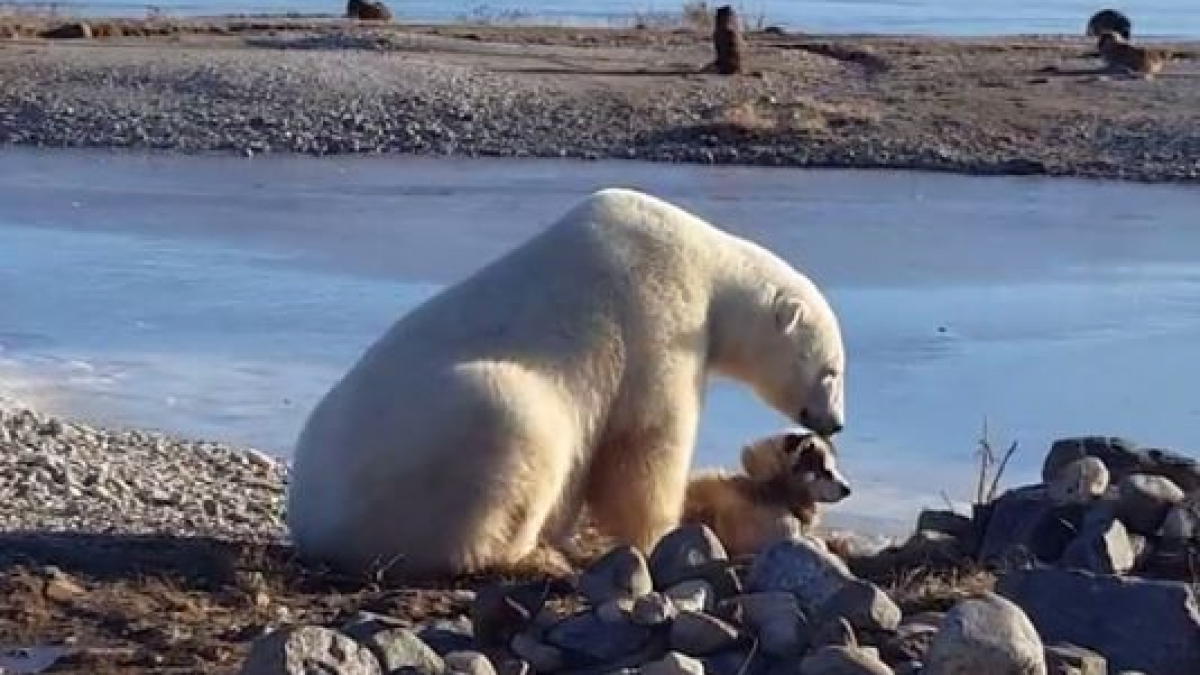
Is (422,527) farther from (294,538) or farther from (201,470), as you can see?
(201,470)

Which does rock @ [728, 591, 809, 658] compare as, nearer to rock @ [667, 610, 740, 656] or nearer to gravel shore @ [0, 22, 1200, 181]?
rock @ [667, 610, 740, 656]

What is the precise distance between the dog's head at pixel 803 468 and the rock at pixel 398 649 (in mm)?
2503

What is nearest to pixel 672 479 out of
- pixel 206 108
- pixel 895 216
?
pixel 895 216

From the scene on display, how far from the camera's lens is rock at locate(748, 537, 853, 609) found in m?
6.30

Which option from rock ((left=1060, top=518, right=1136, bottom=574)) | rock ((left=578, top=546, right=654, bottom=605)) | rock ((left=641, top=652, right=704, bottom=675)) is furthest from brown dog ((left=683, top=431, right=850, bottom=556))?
rock ((left=641, top=652, right=704, bottom=675))

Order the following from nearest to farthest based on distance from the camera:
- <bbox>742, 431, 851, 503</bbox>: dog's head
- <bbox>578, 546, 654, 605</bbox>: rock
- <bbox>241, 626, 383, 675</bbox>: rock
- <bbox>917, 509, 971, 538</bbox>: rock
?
<bbox>241, 626, 383, 675</bbox>: rock, <bbox>578, 546, 654, 605</bbox>: rock, <bbox>917, 509, 971, 538</bbox>: rock, <bbox>742, 431, 851, 503</bbox>: dog's head

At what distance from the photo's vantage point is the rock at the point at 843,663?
18.2ft

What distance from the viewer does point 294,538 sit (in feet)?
25.2

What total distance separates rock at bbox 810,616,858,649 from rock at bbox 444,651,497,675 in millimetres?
723

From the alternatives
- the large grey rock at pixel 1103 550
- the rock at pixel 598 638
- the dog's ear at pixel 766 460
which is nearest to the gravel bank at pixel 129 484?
the dog's ear at pixel 766 460

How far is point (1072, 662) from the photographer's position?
222 inches

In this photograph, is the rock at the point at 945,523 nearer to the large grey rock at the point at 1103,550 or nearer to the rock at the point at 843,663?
the large grey rock at the point at 1103,550

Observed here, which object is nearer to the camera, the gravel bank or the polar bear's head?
the polar bear's head

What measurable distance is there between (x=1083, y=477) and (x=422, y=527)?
77.5 inches
